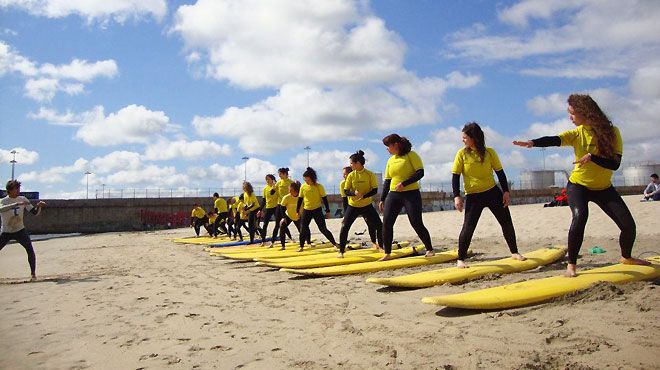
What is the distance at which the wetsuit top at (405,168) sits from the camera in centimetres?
697

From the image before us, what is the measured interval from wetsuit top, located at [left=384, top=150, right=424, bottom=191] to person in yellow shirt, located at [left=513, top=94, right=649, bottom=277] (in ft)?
7.49

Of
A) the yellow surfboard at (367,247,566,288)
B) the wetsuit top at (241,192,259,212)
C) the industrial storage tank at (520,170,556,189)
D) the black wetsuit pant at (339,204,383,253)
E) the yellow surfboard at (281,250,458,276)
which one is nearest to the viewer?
the yellow surfboard at (367,247,566,288)

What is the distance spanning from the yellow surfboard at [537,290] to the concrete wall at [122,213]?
1391 inches

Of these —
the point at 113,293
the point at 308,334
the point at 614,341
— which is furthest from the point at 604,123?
the point at 113,293

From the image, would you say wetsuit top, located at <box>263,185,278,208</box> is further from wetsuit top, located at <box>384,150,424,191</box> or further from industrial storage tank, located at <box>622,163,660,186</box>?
industrial storage tank, located at <box>622,163,660,186</box>

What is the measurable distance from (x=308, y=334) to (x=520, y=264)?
3.44 m

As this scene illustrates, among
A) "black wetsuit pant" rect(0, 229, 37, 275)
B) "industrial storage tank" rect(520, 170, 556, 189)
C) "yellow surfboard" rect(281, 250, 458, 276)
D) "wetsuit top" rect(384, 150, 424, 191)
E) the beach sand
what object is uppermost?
"industrial storage tank" rect(520, 170, 556, 189)

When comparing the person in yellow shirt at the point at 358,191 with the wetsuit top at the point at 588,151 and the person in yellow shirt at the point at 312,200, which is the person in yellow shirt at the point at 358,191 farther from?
the wetsuit top at the point at 588,151

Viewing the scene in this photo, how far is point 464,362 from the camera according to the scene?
2654mm

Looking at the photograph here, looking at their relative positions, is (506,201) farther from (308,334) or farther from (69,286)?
(69,286)

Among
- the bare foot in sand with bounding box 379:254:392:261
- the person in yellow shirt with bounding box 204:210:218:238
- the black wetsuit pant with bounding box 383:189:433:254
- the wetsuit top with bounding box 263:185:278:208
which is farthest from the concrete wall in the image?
the black wetsuit pant with bounding box 383:189:433:254

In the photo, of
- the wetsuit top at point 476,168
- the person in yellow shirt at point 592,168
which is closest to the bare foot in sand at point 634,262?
the person in yellow shirt at point 592,168

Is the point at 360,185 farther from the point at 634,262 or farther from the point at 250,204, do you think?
the point at 250,204

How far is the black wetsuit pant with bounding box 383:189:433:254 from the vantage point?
6.88 metres
